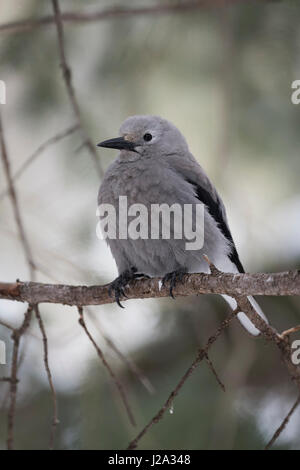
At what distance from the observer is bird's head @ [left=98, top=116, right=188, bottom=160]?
3.90m

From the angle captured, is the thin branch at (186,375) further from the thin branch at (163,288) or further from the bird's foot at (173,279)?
the bird's foot at (173,279)

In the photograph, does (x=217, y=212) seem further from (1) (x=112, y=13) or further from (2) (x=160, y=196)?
(1) (x=112, y=13)

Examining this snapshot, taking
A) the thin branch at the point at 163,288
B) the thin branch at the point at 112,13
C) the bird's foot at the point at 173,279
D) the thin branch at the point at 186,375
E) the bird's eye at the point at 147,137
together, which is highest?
the thin branch at the point at 112,13

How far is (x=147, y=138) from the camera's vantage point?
4000mm

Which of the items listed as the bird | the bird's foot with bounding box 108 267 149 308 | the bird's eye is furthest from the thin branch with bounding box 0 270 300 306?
the bird's eye

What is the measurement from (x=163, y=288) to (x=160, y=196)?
0.64m

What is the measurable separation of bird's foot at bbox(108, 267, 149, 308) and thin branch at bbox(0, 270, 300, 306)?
0.03m

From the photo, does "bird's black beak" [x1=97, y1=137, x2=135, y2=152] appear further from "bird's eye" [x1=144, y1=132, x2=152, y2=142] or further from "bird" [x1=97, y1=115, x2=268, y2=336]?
"bird's eye" [x1=144, y1=132, x2=152, y2=142]

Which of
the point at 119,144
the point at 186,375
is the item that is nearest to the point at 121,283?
the point at 119,144

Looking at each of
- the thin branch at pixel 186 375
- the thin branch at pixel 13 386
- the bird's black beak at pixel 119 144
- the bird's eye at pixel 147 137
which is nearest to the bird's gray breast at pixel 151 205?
the bird's black beak at pixel 119 144

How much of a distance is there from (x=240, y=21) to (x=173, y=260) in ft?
5.46

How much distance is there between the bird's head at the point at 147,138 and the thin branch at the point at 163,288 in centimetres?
95

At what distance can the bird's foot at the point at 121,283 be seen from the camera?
323 centimetres

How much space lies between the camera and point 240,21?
4043 mm
